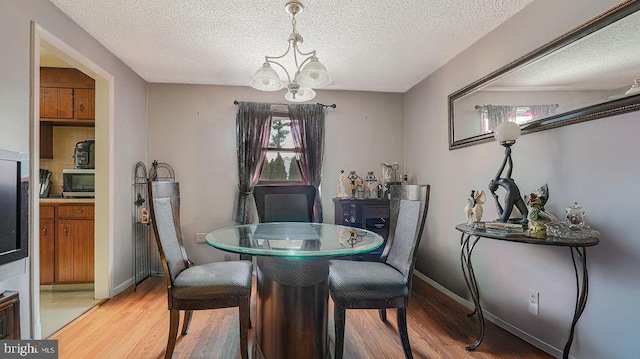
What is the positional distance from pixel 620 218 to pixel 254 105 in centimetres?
332

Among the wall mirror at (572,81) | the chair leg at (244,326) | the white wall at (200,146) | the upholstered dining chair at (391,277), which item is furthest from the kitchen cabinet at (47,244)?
the wall mirror at (572,81)

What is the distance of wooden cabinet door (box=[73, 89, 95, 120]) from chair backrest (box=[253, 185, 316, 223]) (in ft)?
6.46

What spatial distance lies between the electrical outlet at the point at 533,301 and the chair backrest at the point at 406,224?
0.96 meters

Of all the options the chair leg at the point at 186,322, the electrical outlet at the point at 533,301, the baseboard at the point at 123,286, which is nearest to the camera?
the electrical outlet at the point at 533,301

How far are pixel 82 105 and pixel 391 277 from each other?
3.49m

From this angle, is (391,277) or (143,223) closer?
(391,277)

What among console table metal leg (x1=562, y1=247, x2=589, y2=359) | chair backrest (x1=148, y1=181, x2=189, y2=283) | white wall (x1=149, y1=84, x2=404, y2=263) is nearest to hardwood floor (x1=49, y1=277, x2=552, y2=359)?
console table metal leg (x1=562, y1=247, x2=589, y2=359)

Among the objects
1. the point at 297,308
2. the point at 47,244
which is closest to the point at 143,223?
the point at 47,244

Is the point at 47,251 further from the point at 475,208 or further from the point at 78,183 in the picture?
the point at 475,208

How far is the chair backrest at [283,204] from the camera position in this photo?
2.94m

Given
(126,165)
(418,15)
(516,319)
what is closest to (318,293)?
(516,319)

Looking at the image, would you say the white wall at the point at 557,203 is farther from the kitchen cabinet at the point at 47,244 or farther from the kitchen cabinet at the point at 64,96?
the kitchen cabinet at the point at 47,244

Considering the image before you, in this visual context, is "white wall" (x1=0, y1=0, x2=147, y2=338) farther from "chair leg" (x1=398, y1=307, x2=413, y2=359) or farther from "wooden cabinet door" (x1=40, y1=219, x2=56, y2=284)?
"chair leg" (x1=398, y1=307, x2=413, y2=359)

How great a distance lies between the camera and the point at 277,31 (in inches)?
→ 93.0
